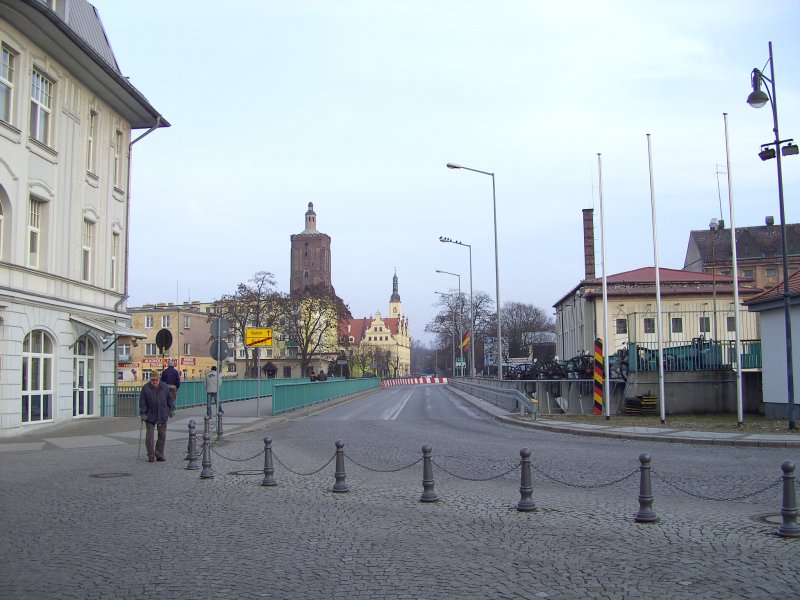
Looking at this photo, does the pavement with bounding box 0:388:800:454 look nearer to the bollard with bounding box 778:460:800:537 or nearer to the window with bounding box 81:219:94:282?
the window with bounding box 81:219:94:282

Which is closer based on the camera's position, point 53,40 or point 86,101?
point 53,40

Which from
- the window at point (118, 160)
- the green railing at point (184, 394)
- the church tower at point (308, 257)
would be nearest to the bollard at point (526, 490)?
the green railing at point (184, 394)

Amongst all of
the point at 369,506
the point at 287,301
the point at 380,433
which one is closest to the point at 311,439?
the point at 380,433

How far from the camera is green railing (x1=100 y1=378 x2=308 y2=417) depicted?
26.5 m

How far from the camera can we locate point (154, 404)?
15.0 meters

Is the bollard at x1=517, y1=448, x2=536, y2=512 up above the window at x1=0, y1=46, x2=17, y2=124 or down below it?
below

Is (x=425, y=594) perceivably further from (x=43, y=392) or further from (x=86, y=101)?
(x=86, y=101)

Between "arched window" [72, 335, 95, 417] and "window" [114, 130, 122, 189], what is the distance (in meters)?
6.21

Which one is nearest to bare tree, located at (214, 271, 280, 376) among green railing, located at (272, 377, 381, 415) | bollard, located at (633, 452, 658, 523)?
green railing, located at (272, 377, 381, 415)

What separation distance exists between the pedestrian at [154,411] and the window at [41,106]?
1049 cm

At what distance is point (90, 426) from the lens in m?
23.0

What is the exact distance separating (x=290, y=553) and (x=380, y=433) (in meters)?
14.4

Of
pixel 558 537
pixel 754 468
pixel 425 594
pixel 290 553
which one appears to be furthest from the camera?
pixel 754 468

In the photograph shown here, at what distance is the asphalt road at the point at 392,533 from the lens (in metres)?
6.19
